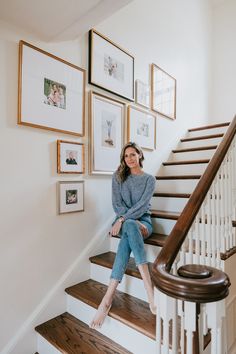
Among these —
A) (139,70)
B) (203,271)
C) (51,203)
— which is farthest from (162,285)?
(139,70)

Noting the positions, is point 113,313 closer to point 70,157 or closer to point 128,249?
point 128,249

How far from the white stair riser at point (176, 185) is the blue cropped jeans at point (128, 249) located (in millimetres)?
950

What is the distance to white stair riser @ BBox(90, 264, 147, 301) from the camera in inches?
67.6

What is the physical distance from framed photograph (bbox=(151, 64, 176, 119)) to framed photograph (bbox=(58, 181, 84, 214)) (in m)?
1.45

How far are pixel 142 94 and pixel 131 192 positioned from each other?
1.22 meters

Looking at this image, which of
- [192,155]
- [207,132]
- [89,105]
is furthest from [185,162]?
[89,105]

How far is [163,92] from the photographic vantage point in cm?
296

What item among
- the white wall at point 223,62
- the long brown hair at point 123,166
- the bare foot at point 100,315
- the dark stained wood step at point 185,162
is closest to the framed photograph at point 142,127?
the dark stained wood step at point 185,162

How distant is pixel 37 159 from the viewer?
170cm

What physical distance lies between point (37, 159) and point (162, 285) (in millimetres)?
1309

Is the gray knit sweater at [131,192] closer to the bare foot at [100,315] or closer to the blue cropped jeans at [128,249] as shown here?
the blue cropped jeans at [128,249]

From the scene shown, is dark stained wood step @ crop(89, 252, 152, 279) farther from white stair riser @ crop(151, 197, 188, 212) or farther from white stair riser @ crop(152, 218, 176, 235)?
white stair riser @ crop(151, 197, 188, 212)

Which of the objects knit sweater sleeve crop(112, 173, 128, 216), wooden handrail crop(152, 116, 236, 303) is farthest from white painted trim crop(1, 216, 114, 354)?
wooden handrail crop(152, 116, 236, 303)

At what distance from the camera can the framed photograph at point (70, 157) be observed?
1821mm
